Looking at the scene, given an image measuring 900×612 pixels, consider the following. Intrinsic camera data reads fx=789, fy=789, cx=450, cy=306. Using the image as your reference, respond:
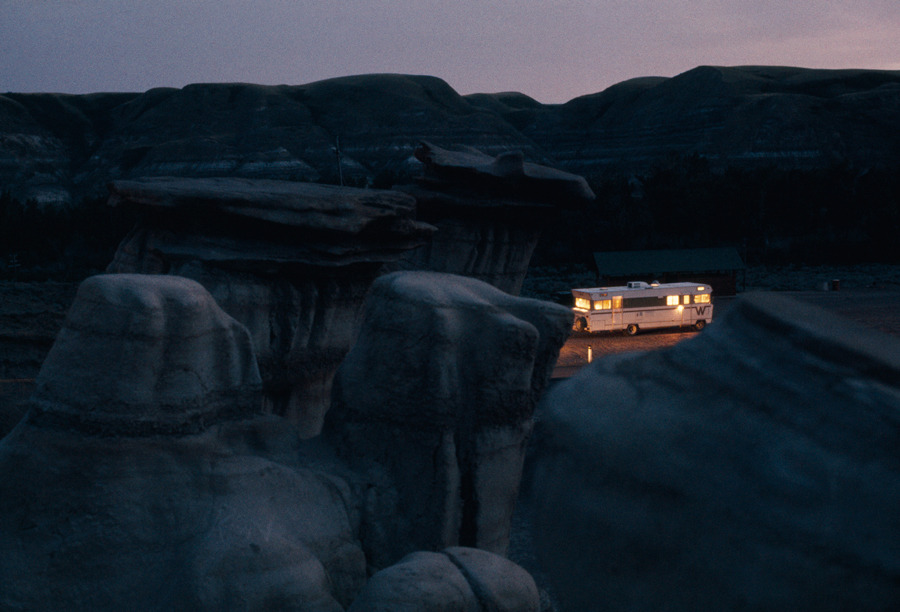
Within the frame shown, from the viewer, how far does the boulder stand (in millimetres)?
5109

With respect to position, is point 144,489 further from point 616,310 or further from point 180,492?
point 616,310

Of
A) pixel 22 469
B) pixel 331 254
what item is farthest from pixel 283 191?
pixel 22 469

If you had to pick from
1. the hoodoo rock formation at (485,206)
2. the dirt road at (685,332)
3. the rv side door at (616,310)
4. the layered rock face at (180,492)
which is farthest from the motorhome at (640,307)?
the layered rock face at (180,492)

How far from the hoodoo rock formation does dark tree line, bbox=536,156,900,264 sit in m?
27.1

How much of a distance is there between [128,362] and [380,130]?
71405 millimetres

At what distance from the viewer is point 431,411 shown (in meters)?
6.52

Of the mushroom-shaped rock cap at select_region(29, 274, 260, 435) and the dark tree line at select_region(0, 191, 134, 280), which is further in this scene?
the dark tree line at select_region(0, 191, 134, 280)

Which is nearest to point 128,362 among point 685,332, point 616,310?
point 616,310

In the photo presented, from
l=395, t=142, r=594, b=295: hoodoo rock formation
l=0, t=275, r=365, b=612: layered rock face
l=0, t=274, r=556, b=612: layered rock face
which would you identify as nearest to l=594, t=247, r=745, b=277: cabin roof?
l=395, t=142, r=594, b=295: hoodoo rock formation

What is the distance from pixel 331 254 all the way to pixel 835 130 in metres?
70.6

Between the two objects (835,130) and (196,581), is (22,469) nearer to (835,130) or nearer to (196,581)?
(196,581)

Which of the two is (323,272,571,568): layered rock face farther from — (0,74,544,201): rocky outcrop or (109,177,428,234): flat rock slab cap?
(0,74,544,201): rocky outcrop

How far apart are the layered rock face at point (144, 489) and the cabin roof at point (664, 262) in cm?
2525

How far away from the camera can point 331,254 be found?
32.0 ft
